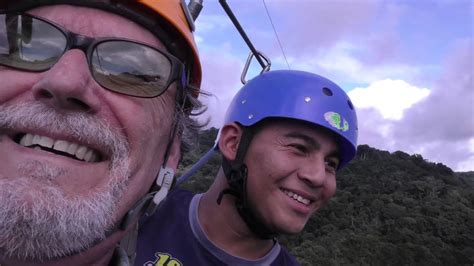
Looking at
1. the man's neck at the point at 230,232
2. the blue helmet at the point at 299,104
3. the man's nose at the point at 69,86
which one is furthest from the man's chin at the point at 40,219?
the blue helmet at the point at 299,104

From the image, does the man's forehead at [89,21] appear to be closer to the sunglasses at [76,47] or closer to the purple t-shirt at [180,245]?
the sunglasses at [76,47]

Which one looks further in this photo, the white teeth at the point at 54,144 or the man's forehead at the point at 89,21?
the man's forehead at the point at 89,21

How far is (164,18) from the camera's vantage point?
1.93 metres

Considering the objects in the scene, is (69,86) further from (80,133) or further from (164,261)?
(164,261)

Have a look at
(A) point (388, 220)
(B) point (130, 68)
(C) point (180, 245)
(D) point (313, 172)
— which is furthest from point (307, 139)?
(A) point (388, 220)

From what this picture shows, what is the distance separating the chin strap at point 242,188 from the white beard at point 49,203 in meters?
1.83

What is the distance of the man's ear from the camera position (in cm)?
372

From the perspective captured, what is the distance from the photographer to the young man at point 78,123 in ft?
4.57

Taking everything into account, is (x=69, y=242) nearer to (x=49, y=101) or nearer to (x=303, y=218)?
(x=49, y=101)

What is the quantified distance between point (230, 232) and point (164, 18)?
1839mm

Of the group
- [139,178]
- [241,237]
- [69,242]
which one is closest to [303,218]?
[241,237]

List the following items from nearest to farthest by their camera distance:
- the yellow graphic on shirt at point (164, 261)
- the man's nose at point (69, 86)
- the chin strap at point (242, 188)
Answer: the man's nose at point (69, 86) < the yellow graphic on shirt at point (164, 261) < the chin strap at point (242, 188)

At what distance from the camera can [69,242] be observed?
4.75ft

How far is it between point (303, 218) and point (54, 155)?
2.34m
